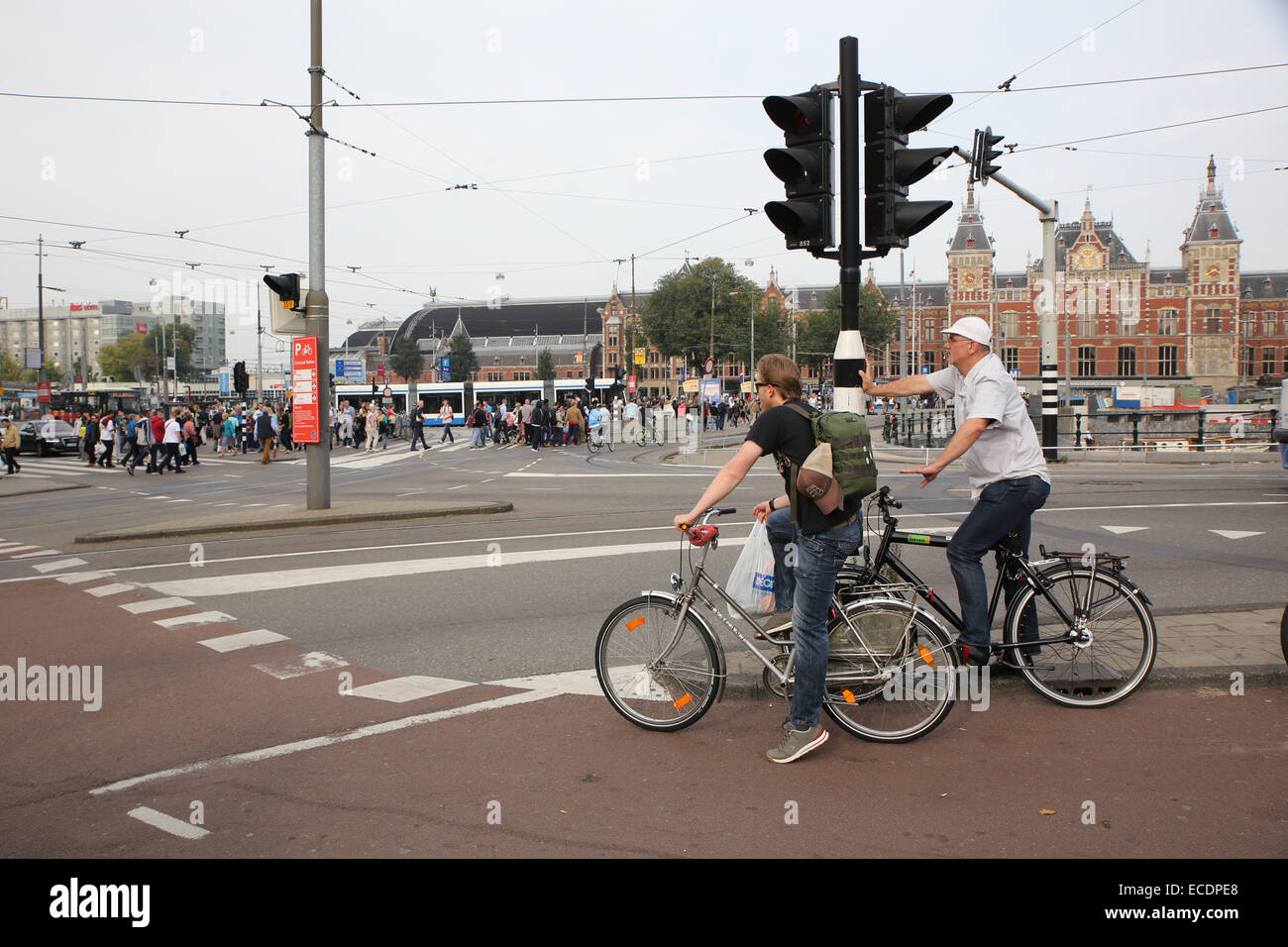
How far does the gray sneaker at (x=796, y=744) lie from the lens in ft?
14.1

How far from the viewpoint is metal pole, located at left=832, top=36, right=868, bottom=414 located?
569cm

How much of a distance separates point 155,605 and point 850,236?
607 cm

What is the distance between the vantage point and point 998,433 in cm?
482

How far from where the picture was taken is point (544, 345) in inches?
5659

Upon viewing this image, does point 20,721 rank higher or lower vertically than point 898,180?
lower

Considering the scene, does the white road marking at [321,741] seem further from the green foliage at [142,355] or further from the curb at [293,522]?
the green foliage at [142,355]

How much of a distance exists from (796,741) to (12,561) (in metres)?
9.90

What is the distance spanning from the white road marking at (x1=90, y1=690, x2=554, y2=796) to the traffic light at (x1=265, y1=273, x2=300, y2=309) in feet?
30.8

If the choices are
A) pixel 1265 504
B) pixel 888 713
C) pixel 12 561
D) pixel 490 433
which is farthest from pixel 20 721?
pixel 490 433

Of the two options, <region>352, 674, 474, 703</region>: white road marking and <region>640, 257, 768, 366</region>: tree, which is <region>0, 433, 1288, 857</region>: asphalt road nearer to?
<region>352, 674, 474, 703</region>: white road marking

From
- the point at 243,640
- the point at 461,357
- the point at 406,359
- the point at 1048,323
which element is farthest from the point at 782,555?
the point at 461,357

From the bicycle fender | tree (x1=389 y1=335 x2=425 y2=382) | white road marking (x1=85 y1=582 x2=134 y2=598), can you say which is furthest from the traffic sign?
tree (x1=389 y1=335 x2=425 y2=382)

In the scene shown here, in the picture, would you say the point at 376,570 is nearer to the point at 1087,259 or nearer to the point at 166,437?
the point at 166,437
